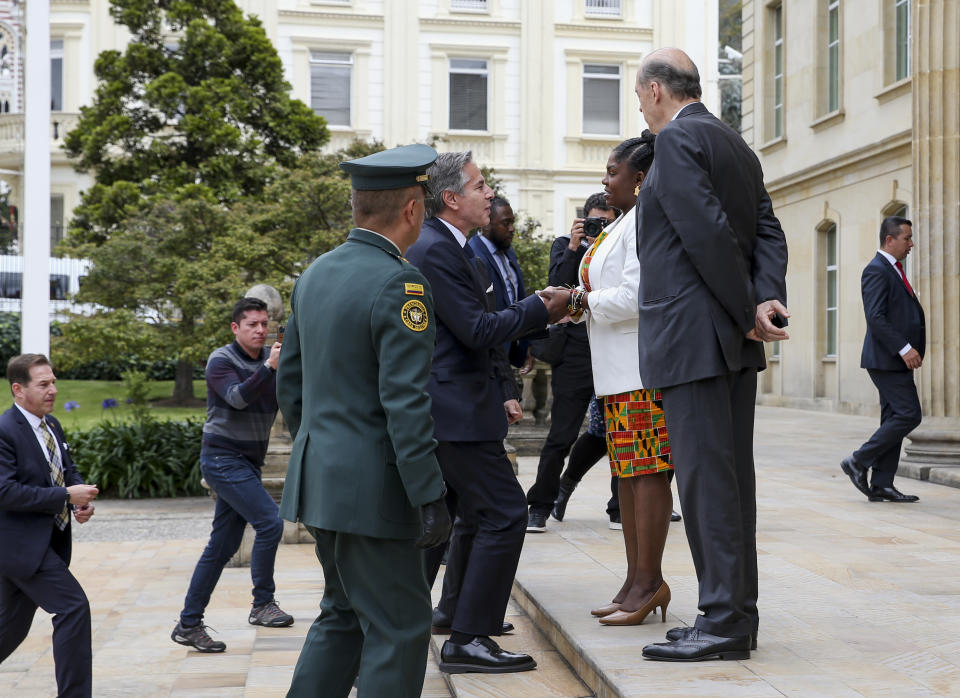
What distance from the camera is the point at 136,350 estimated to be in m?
20.4

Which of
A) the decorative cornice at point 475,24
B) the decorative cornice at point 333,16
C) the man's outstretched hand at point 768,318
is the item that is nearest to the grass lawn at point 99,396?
the decorative cornice at point 333,16

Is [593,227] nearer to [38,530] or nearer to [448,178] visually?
[448,178]

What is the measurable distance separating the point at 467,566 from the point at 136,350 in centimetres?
1666

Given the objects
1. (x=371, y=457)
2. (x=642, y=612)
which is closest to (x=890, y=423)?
(x=642, y=612)

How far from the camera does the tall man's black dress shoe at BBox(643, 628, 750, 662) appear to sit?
4.07 metres

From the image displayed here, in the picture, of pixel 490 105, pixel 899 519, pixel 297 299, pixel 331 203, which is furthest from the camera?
pixel 490 105

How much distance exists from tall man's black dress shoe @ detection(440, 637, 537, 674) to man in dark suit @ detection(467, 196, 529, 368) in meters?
2.32

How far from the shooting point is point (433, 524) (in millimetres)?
3299

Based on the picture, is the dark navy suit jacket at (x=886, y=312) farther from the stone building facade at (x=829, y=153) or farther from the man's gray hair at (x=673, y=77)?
the stone building facade at (x=829, y=153)

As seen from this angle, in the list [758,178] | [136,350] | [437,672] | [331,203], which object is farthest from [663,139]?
[136,350]

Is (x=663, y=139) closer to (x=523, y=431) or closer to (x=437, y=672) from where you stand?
(x=437, y=672)

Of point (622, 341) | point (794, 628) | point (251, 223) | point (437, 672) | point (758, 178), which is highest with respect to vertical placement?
point (251, 223)

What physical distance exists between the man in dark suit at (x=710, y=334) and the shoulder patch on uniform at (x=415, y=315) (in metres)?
1.17

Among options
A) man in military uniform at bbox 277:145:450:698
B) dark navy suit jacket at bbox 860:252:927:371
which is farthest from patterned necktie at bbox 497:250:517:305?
man in military uniform at bbox 277:145:450:698
